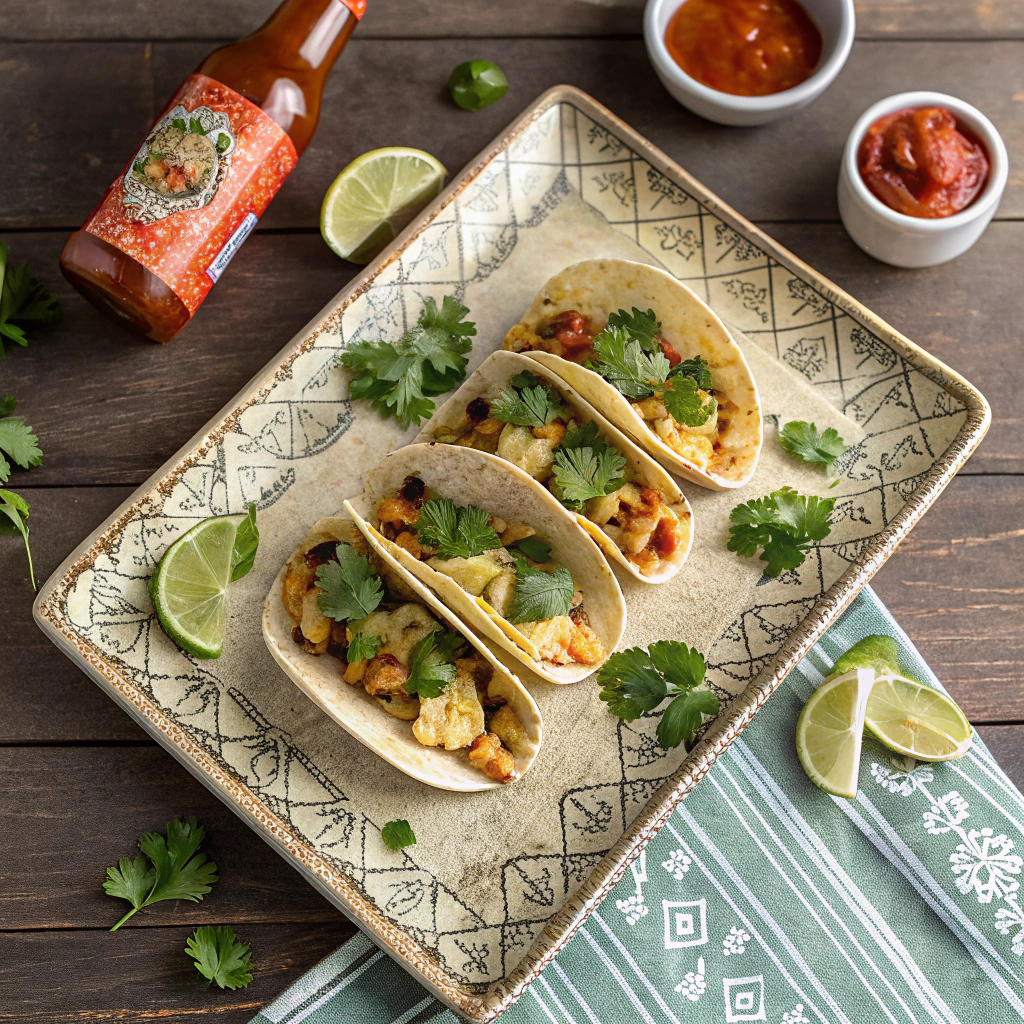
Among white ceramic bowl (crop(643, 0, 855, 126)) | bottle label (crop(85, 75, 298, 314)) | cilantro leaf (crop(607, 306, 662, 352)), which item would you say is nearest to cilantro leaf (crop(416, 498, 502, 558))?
cilantro leaf (crop(607, 306, 662, 352))

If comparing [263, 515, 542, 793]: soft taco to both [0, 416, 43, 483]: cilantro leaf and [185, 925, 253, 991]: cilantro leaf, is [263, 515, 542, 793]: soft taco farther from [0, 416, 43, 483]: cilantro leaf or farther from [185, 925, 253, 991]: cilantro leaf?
[0, 416, 43, 483]: cilantro leaf

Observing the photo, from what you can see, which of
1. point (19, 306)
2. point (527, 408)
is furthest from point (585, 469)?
point (19, 306)

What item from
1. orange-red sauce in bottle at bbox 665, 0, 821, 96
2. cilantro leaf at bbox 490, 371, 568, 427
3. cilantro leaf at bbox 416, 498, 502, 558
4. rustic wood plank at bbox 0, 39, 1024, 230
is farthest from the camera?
rustic wood plank at bbox 0, 39, 1024, 230

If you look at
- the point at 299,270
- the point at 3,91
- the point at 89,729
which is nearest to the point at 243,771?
the point at 89,729

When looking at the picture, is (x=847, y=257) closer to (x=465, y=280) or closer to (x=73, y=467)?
(x=465, y=280)

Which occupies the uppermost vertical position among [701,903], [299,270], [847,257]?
[847,257]
